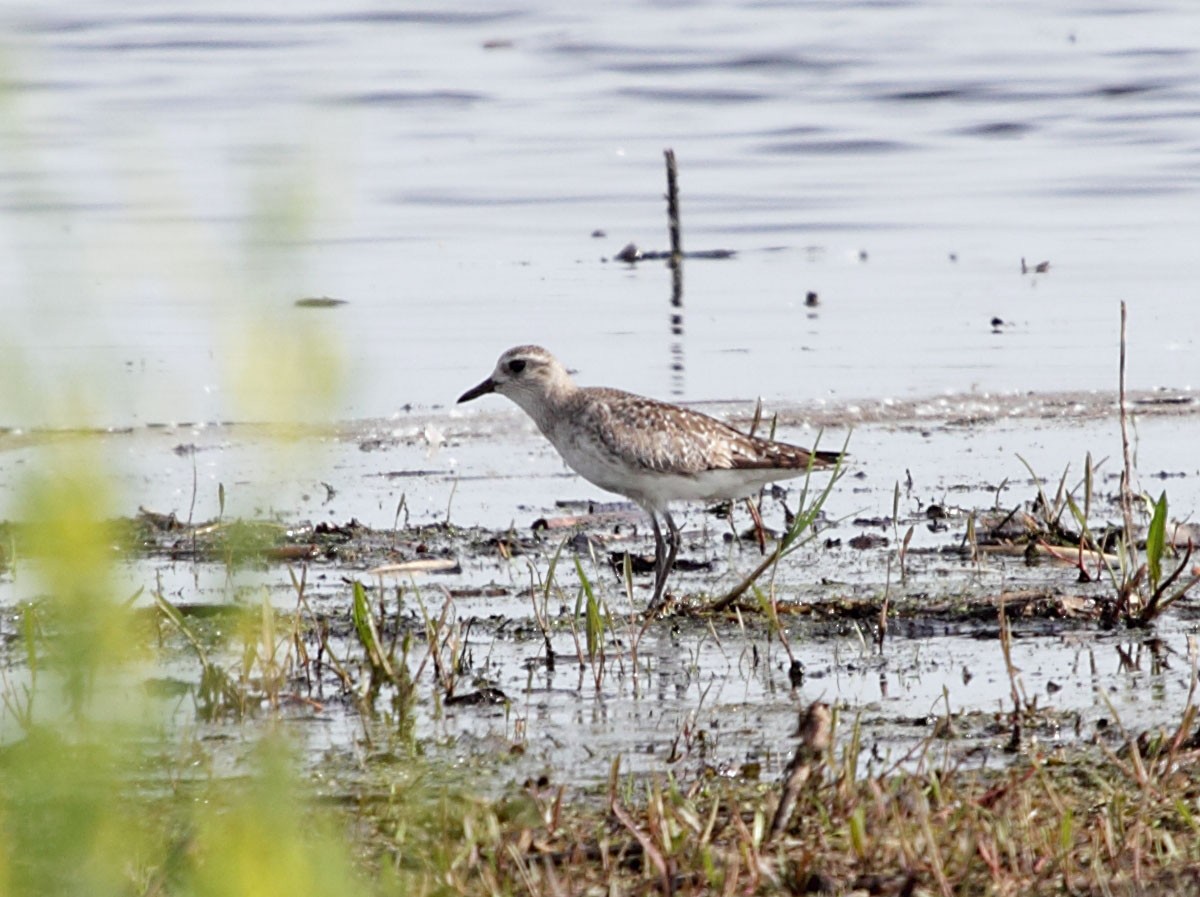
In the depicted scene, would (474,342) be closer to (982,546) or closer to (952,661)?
(982,546)

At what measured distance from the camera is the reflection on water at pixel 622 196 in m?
1.81

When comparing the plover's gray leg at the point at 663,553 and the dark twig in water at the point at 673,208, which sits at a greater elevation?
the dark twig in water at the point at 673,208

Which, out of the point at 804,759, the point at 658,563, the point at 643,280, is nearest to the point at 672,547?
the point at 658,563

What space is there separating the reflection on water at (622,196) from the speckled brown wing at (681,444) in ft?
5.66

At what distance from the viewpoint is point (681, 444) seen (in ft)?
24.3

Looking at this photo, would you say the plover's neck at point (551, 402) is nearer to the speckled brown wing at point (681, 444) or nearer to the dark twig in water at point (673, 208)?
the speckled brown wing at point (681, 444)

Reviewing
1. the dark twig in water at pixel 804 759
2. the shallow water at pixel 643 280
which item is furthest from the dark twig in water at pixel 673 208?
the dark twig in water at pixel 804 759

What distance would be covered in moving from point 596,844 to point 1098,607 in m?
2.40

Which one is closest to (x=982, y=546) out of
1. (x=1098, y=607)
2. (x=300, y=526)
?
(x=1098, y=607)

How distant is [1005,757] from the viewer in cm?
483

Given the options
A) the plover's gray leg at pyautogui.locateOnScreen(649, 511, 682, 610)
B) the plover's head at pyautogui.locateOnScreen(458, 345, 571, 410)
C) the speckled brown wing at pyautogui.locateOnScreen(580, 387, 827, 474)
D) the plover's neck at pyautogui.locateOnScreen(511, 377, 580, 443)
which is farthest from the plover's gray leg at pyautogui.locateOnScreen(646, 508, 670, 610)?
the plover's head at pyautogui.locateOnScreen(458, 345, 571, 410)

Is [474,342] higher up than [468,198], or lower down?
lower down

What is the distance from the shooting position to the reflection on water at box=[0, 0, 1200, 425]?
1.81 meters

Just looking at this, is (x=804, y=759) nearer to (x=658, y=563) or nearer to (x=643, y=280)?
(x=658, y=563)
